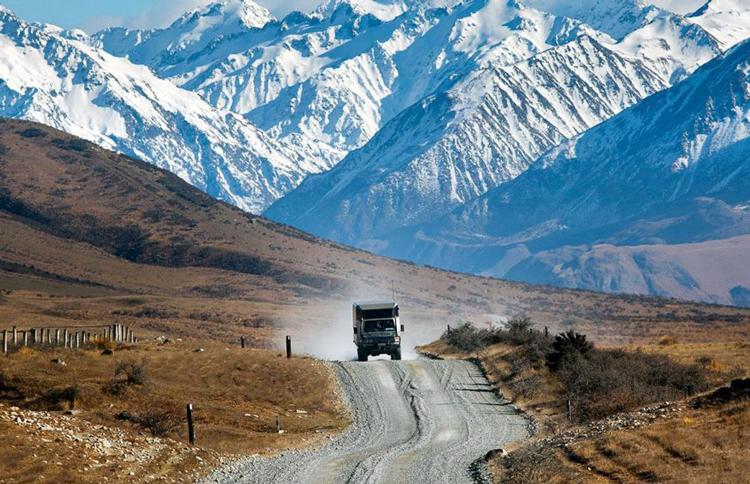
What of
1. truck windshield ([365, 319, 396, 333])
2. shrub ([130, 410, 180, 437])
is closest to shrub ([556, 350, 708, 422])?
shrub ([130, 410, 180, 437])

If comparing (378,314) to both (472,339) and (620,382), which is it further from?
(620,382)

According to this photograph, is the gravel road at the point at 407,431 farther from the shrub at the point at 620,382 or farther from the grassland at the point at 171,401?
the shrub at the point at 620,382

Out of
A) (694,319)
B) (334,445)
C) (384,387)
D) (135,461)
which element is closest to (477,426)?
(334,445)

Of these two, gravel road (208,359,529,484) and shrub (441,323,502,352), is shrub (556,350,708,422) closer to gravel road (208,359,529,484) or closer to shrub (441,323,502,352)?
gravel road (208,359,529,484)

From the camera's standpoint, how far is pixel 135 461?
129 ft

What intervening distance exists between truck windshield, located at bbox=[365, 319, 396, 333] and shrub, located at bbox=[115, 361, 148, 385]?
73.9 feet

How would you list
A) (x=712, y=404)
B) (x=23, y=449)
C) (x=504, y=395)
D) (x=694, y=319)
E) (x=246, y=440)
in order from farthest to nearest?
(x=694, y=319) < (x=504, y=395) < (x=246, y=440) < (x=712, y=404) < (x=23, y=449)

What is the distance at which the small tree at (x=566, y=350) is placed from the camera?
5944 centimetres

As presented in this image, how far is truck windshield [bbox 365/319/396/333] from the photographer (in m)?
75.2

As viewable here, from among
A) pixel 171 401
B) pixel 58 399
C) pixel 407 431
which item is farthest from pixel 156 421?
pixel 407 431

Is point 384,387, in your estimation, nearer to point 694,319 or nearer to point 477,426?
point 477,426

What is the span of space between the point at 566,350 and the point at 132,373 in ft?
64.7

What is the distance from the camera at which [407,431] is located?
49.8 meters

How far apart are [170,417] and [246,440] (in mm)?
2866
